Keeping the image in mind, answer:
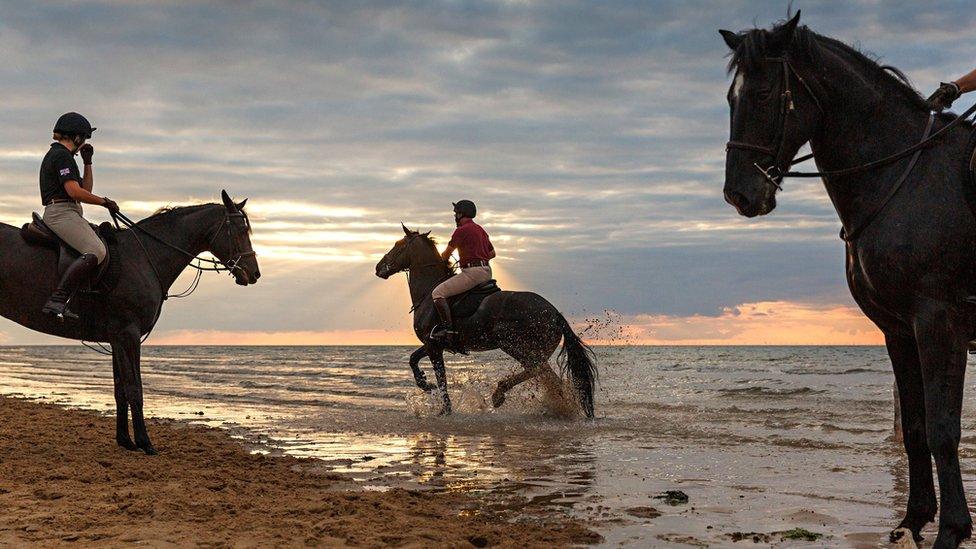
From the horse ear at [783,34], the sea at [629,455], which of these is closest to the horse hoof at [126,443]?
the sea at [629,455]

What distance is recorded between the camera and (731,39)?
4.84 meters

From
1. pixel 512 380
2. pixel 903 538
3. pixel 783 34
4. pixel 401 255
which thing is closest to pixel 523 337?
pixel 512 380

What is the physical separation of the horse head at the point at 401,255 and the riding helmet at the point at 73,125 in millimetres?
6351

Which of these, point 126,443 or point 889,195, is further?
point 126,443

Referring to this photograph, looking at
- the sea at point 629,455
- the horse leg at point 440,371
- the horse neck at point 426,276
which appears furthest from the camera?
the horse neck at point 426,276

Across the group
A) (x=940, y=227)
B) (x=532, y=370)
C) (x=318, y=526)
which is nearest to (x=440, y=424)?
(x=532, y=370)

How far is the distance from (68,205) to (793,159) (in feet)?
22.4

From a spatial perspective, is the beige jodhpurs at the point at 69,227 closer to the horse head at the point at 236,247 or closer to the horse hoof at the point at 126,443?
the horse head at the point at 236,247

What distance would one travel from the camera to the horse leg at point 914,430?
195 inches

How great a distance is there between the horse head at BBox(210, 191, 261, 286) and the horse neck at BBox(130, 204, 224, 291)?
0.12 meters

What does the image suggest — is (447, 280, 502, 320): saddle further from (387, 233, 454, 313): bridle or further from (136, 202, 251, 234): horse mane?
(136, 202, 251, 234): horse mane

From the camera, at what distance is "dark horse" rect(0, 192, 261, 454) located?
26.7 feet

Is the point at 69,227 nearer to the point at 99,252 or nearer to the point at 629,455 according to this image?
the point at 99,252

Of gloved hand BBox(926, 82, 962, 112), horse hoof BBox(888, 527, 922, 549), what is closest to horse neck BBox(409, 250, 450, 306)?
horse hoof BBox(888, 527, 922, 549)
